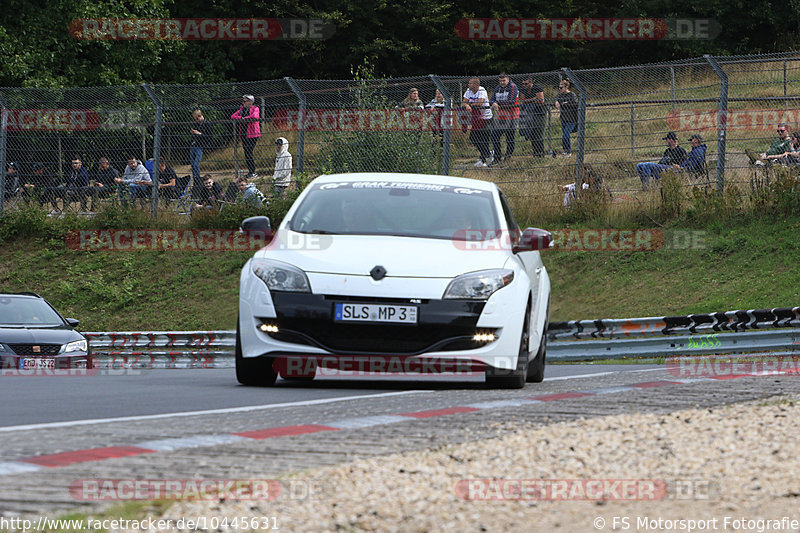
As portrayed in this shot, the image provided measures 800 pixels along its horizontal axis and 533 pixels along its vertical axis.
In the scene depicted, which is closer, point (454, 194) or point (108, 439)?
point (108, 439)

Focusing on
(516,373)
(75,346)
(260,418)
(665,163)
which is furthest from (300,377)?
(665,163)

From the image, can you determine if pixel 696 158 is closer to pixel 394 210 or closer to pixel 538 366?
pixel 538 366

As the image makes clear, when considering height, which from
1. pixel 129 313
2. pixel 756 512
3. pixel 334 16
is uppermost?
pixel 334 16

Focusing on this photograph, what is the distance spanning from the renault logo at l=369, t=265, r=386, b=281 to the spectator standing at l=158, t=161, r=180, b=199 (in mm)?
16434

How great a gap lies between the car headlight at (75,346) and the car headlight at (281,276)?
7.44 metres

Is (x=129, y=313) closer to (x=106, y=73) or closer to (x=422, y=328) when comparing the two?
(x=422, y=328)

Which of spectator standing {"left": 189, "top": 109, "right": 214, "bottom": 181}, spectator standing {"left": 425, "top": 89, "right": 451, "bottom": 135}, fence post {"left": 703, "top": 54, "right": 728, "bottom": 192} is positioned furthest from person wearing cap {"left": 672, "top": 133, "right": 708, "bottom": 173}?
spectator standing {"left": 189, "top": 109, "right": 214, "bottom": 181}

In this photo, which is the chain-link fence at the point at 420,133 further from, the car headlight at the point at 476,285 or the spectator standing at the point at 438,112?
the car headlight at the point at 476,285

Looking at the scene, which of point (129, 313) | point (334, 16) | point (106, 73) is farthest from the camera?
point (334, 16)

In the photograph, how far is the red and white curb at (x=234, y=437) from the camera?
18.2 feet

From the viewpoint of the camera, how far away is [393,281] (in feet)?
30.1

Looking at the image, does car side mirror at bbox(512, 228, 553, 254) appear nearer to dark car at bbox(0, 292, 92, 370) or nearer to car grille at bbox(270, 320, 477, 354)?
car grille at bbox(270, 320, 477, 354)

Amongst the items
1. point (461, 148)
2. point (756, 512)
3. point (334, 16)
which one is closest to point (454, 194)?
point (756, 512)

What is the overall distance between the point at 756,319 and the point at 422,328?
7635 mm
